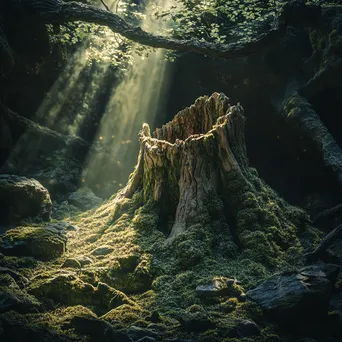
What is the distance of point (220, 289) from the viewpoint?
246 inches

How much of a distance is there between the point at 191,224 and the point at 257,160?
38.5ft

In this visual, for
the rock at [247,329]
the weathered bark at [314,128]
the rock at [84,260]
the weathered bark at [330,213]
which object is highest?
the weathered bark at [314,128]

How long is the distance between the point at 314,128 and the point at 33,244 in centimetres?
1126

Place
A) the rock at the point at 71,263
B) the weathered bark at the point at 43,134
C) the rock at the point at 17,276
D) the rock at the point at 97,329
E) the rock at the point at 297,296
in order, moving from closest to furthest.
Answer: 1. the rock at the point at 97,329
2. the rock at the point at 297,296
3. the rock at the point at 17,276
4. the rock at the point at 71,263
5. the weathered bark at the point at 43,134

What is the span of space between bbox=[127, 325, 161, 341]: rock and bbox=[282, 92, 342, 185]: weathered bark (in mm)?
9037

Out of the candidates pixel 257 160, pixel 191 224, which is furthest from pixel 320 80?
pixel 191 224

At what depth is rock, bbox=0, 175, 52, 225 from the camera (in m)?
11.4

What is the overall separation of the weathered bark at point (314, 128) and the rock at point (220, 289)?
23.4 feet

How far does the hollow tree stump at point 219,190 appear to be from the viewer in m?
8.37

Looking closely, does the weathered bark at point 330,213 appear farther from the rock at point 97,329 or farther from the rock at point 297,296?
the rock at point 97,329

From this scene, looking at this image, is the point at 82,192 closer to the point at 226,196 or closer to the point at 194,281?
the point at 226,196

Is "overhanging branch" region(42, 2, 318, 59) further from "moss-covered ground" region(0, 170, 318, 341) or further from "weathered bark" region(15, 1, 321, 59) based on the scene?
"moss-covered ground" region(0, 170, 318, 341)

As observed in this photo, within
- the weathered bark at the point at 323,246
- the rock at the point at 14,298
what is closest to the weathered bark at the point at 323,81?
the weathered bark at the point at 323,246

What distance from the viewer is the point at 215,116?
1188 cm
